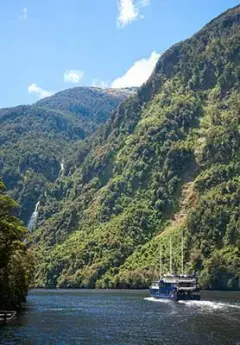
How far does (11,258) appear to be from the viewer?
146375 mm

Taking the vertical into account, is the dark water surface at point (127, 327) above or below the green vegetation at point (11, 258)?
below

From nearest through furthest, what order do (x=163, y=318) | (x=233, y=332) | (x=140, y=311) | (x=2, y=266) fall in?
1. (x=233, y=332)
2. (x=2, y=266)
3. (x=163, y=318)
4. (x=140, y=311)

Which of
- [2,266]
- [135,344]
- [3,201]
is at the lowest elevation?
[135,344]

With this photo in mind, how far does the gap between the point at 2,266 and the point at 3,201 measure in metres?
15.4

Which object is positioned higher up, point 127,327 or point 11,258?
point 11,258

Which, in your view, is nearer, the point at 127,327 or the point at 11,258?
the point at 127,327

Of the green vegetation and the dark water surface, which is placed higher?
the green vegetation

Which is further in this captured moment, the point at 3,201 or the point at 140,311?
the point at 140,311

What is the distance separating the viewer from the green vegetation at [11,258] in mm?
119562

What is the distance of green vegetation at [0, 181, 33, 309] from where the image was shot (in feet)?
392

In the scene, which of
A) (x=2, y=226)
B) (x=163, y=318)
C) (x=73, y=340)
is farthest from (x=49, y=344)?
(x=163, y=318)

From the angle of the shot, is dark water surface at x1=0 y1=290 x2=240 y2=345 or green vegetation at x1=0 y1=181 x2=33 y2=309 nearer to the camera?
dark water surface at x1=0 y1=290 x2=240 y2=345

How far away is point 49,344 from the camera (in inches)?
3957

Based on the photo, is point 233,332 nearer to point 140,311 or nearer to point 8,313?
point 8,313
